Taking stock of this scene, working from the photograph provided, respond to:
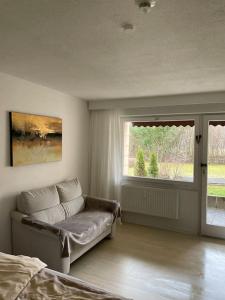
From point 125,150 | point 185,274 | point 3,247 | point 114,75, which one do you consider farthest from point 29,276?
point 125,150

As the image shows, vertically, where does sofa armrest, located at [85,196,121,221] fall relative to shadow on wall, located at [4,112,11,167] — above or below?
below

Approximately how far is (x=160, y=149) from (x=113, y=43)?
2718 mm

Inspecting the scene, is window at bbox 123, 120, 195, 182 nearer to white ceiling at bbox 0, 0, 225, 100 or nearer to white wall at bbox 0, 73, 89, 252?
white wall at bbox 0, 73, 89, 252

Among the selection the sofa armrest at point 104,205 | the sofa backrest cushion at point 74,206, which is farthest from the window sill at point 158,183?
the sofa backrest cushion at point 74,206

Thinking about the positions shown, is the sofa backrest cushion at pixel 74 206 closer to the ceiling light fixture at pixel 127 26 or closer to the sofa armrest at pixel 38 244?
the sofa armrest at pixel 38 244

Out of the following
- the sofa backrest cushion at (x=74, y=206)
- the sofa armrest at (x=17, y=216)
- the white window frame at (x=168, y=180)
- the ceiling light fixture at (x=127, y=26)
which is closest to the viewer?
the ceiling light fixture at (x=127, y=26)

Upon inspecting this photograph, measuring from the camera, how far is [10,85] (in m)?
2.98

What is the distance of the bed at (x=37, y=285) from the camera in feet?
4.70

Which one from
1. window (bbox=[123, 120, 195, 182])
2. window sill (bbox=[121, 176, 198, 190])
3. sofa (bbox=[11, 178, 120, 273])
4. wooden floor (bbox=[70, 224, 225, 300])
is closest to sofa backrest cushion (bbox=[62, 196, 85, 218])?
sofa (bbox=[11, 178, 120, 273])

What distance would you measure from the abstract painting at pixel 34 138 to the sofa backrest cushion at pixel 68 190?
17.1 inches

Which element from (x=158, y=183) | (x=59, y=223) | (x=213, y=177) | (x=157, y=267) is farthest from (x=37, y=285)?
(x=213, y=177)

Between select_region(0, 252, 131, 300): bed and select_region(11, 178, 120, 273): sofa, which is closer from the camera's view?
select_region(0, 252, 131, 300): bed

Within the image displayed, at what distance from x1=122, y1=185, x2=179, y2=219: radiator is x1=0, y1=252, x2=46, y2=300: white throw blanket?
108 inches

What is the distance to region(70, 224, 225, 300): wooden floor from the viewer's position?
2479 mm
